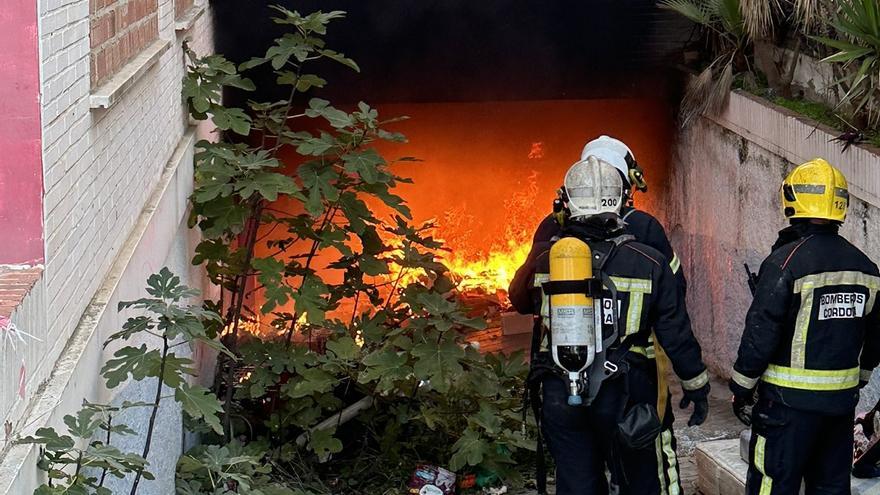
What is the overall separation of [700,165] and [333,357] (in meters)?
3.96

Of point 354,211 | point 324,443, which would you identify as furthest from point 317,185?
point 324,443

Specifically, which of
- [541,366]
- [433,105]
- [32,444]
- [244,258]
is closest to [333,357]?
[244,258]

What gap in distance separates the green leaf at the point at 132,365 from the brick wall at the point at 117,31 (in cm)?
93

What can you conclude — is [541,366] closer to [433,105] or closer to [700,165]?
[700,165]

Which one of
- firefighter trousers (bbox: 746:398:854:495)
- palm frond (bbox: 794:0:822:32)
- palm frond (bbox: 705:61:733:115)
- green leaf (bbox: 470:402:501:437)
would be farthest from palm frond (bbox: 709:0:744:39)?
firefighter trousers (bbox: 746:398:854:495)

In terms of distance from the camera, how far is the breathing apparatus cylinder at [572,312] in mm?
4613

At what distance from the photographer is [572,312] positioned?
4.61 metres

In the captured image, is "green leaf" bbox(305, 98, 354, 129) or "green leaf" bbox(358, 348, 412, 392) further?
"green leaf" bbox(305, 98, 354, 129)

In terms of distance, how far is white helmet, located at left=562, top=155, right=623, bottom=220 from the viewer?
4879mm

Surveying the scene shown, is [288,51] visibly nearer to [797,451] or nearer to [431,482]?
[431,482]

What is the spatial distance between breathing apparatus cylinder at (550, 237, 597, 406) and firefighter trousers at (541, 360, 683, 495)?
0.32 meters

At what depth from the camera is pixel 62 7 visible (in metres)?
3.44

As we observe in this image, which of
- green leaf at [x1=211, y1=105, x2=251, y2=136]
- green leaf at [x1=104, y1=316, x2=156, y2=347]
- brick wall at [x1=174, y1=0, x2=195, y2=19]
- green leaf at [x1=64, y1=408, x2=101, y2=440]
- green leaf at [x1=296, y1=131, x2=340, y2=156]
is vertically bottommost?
green leaf at [x1=64, y1=408, x2=101, y2=440]

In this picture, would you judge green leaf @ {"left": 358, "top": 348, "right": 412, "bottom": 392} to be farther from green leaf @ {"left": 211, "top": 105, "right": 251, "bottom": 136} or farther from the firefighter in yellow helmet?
the firefighter in yellow helmet
